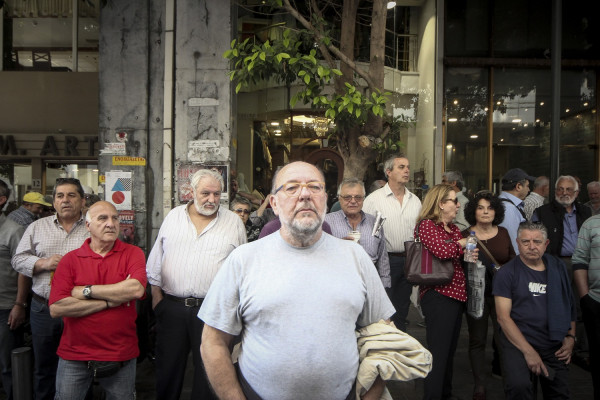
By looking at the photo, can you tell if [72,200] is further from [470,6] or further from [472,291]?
[470,6]

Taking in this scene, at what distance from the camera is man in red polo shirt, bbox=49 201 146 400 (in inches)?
137

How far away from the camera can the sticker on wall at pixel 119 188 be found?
24.0 ft

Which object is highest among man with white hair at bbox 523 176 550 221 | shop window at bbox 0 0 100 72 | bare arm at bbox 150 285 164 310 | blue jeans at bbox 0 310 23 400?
shop window at bbox 0 0 100 72

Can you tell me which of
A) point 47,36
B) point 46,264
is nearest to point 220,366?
point 46,264

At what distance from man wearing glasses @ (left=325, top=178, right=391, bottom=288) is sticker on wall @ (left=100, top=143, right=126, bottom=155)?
12.2 feet

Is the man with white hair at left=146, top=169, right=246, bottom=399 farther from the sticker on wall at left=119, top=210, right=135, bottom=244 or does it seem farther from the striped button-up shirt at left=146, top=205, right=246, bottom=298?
the sticker on wall at left=119, top=210, right=135, bottom=244

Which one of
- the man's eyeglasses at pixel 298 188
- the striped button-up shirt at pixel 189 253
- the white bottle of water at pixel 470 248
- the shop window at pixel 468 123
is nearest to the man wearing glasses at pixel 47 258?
the striped button-up shirt at pixel 189 253

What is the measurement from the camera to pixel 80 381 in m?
3.52

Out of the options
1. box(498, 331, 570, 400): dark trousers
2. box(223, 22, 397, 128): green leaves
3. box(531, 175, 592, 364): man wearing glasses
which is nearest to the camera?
box(498, 331, 570, 400): dark trousers

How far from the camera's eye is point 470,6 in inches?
431

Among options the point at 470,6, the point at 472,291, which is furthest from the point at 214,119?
the point at 470,6

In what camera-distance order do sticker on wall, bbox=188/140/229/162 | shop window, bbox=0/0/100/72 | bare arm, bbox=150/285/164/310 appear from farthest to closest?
shop window, bbox=0/0/100/72, sticker on wall, bbox=188/140/229/162, bare arm, bbox=150/285/164/310

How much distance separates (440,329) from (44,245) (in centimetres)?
366

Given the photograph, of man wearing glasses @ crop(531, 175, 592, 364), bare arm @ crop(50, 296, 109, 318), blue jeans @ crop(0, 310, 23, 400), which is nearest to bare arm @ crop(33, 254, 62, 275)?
bare arm @ crop(50, 296, 109, 318)
